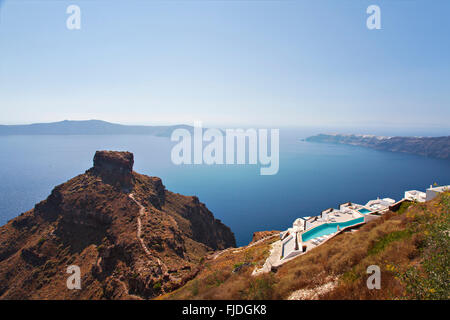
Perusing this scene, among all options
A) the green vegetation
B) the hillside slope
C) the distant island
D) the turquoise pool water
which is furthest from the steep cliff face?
the distant island

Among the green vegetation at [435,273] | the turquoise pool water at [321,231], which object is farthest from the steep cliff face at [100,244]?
the green vegetation at [435,273]

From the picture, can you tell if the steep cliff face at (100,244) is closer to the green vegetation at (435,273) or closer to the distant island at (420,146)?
the green vegetation at (435,273)

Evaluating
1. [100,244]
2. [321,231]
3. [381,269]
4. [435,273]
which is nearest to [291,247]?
[321,231]

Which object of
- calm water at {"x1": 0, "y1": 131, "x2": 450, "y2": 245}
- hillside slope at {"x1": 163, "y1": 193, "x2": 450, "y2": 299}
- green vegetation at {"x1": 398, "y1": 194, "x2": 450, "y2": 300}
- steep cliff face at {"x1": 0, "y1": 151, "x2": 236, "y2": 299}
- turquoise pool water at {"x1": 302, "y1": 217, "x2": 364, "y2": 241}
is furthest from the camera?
calm water at {"x1": 0, "y1": 131, "x2": 450, "y2": 245}

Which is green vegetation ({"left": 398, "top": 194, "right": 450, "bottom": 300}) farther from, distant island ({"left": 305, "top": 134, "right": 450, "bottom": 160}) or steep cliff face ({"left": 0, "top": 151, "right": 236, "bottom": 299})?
distant island ({"left": 305, "top": 134, "right": 450, "bottom": 160})

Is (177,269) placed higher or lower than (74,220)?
lower

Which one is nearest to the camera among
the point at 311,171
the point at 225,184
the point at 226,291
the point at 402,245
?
the point at 226,291
